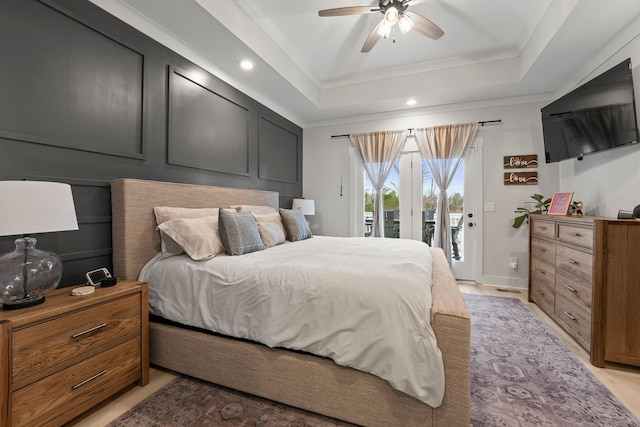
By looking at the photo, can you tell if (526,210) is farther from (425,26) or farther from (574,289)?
(425,26)

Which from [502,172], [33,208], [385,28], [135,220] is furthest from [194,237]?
[502,172]

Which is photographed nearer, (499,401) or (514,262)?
(499,401)

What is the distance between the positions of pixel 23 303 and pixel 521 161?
5.03 m

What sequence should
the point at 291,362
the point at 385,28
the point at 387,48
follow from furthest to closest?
the point at 387,48 < the point at 385,28 < the point at 291,362

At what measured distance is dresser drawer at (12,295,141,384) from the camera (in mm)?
1188

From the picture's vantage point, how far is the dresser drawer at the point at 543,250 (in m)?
2.74

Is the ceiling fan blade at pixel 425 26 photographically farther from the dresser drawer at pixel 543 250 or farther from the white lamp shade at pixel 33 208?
the white lamp shade at pixel 33 208

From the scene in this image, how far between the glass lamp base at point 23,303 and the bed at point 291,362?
63 cm

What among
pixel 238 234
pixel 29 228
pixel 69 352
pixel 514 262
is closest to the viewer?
pixel 29 228

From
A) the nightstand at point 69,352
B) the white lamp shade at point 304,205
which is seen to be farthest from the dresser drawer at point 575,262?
the nightstand at point 69,352

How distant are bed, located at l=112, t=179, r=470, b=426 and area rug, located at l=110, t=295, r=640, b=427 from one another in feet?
0.23

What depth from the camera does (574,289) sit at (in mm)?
2305

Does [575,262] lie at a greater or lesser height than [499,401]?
greater

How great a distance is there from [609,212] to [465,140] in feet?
6.00
